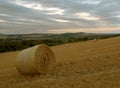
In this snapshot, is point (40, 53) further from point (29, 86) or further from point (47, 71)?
point (29, 86)

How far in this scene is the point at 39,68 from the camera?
455 inches

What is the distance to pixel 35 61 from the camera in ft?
37.2

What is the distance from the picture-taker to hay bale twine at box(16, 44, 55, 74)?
11359 mm

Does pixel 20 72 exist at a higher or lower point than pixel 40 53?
lower

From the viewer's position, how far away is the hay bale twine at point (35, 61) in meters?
11.4

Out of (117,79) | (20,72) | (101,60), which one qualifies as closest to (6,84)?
(20,72)

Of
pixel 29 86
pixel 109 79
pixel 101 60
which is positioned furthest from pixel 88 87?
pixel 101 60

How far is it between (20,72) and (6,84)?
7.00 feet

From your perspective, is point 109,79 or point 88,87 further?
point 109,79

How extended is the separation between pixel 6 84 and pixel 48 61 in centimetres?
327

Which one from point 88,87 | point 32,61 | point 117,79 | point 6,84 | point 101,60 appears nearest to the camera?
point 88,87

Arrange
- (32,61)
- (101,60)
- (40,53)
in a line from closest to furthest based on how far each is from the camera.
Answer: (32,61) → (40,53) → (101,60)

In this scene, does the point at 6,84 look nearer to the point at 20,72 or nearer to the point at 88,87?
the point at 20,72

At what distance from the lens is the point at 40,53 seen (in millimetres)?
12094
